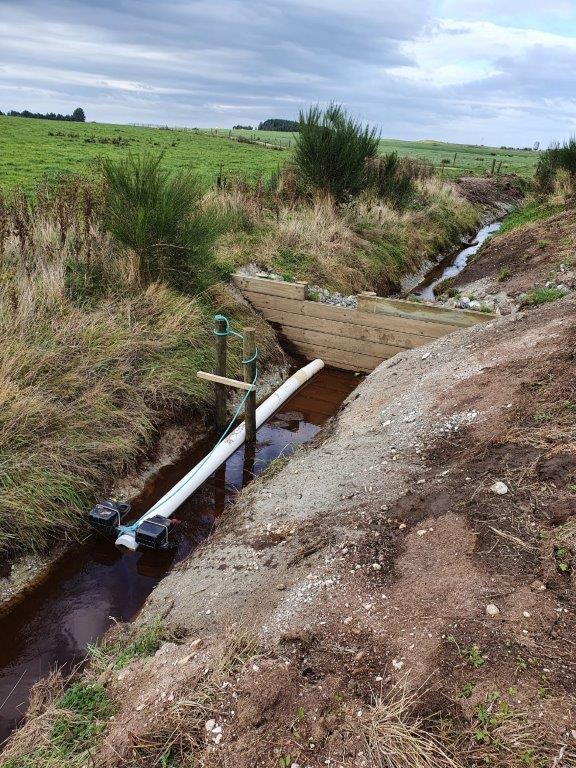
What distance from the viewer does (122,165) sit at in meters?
7.41

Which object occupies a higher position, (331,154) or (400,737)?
(331,154)

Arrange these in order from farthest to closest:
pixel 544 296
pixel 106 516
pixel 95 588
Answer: pixel 544 296 → pixel 106 516 → pixel 95 588

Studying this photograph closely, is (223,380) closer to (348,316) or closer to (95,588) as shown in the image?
(95,588)

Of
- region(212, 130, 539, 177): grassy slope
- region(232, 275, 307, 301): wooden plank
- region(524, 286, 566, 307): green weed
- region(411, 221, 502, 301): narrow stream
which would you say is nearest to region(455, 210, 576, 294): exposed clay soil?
region(411, 221, 502, 301): narrow stream

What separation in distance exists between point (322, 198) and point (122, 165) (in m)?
7.22

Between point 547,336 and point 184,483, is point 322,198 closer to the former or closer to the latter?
point 547,336

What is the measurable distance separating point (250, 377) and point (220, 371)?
38 centimetres

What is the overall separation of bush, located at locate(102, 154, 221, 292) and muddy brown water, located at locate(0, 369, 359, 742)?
277 centimetres

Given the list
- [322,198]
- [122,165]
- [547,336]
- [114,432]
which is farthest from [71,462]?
[322,198]

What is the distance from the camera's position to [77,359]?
5.83 meters

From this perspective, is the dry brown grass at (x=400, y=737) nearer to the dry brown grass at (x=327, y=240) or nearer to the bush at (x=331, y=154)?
the dry brown grass at (x=327, y=240)

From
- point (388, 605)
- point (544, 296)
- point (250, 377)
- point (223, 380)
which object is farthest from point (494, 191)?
point (388, 605)

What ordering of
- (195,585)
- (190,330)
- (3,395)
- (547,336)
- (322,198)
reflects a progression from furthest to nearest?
(322,198) → (190,330) → (547,336) → (3,395) → (195,585)

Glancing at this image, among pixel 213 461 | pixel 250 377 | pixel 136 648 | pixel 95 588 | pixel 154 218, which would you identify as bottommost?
pixel 95 588
